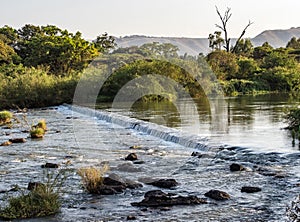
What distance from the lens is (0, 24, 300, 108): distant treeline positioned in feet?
121

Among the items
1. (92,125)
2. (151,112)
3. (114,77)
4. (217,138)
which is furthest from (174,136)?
(114,77)

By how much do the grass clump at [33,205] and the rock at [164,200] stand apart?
1.49 metres

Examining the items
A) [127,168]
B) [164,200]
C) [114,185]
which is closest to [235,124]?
[127,168]

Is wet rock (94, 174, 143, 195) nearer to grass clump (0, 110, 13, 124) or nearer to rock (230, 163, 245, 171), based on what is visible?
rock (230, 163, 245, 171)

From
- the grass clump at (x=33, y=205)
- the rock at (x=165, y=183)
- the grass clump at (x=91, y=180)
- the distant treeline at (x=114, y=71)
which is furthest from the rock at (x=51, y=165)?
the distant treeline at (x=114, y=71)

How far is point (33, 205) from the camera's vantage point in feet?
29.9

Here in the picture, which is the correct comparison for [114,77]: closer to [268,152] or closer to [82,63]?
[82,63]

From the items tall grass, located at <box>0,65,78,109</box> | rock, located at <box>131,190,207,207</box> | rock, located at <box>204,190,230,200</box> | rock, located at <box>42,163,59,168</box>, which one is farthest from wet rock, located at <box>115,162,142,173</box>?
tall grass, located at <box>0,65,78,109</box>

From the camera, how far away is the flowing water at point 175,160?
9273 mm

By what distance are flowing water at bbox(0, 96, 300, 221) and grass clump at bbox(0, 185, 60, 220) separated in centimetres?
19

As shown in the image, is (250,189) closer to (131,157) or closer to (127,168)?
(127,168)

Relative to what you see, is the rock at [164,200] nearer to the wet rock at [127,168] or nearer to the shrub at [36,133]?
the wet rock at [127,168]

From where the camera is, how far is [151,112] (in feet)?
88.2

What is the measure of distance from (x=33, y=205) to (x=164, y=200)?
2.38 m
